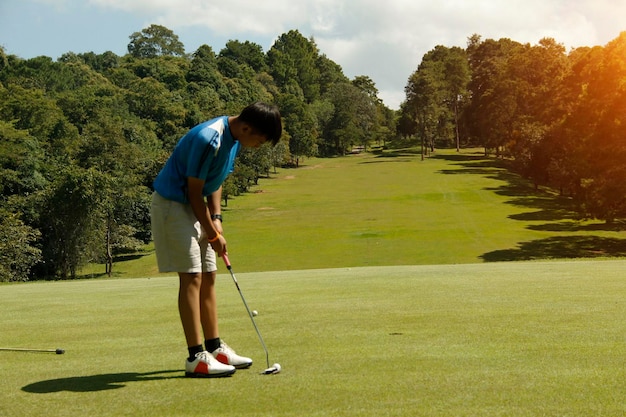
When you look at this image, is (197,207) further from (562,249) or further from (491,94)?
(491,94)

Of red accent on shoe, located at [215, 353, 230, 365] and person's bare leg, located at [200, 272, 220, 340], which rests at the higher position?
person's bare leg, located at [200, 272, 220, 340]

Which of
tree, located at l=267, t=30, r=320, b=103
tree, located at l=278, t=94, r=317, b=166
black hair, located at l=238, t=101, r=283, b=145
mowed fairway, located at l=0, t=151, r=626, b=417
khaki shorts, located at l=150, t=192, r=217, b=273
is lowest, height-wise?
mowed fairway, located at l=0, t=151, r=626, b=417

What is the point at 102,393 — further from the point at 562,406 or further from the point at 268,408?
the point at 562,406

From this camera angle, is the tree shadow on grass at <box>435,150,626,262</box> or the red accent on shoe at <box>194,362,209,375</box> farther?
the tree shadow on grass at <box>435,150,626,262</box>

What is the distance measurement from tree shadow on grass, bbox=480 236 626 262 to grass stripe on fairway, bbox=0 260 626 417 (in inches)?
1541

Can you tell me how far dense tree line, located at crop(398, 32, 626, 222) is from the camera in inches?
1653

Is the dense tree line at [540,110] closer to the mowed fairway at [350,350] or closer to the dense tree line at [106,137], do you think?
the dense tree line at [106,137]

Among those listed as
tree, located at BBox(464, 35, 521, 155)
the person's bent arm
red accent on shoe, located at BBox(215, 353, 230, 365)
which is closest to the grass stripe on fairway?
red accent on shoe, located at BBox(215, 353, 230, 365)

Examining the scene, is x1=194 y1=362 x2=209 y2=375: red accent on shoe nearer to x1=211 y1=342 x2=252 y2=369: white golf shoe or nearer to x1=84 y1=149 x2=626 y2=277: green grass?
x1=211 y1=342 x2=252 y2=369: white golf shoe

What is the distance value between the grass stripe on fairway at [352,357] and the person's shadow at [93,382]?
0.02 metres

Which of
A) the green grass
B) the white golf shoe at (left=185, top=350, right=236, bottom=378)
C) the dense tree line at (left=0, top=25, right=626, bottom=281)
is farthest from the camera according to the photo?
the green grass

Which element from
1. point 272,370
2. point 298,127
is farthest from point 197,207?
point 298,127

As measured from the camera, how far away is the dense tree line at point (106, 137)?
5603 centimetres

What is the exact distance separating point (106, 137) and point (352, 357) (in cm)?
6518
